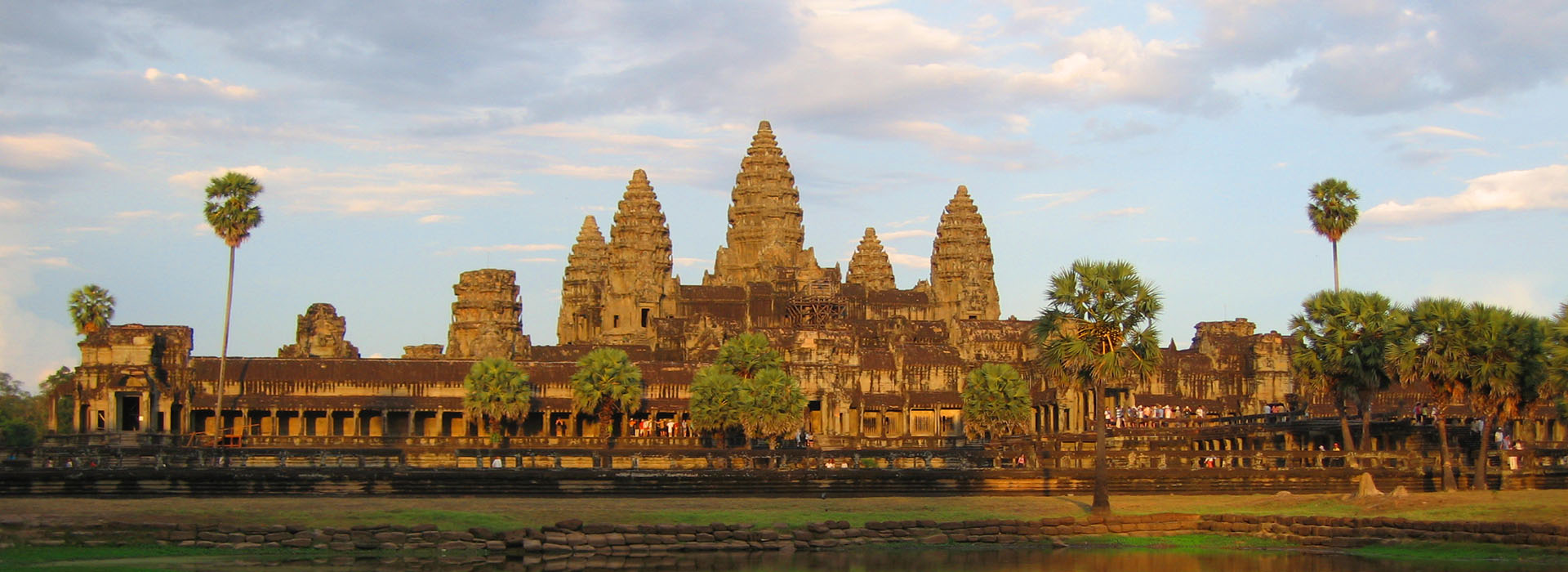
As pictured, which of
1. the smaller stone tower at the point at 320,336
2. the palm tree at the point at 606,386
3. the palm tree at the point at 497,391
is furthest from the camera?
the smaller stone tower at the point at 320,336

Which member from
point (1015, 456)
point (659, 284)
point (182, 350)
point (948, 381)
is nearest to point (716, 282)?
point (659, 284)

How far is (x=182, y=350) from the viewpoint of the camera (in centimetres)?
9788

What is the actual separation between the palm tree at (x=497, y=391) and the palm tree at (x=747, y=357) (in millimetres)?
9850

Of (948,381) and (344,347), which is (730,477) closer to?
(948,381)

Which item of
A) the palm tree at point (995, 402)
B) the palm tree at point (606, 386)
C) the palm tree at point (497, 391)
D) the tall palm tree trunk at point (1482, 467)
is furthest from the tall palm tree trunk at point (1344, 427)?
the palm tree at point (497, 391)

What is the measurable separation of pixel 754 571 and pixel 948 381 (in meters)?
70.2

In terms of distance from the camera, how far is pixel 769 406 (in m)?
82.8

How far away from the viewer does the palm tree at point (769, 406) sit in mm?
82688

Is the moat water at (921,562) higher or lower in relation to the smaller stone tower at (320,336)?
lower

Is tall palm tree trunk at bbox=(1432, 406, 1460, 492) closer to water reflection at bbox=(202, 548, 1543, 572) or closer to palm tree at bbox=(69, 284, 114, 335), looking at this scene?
water reflection at bbox=(202, 548, 1543, 572)

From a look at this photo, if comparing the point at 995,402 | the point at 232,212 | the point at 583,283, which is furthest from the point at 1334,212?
the point at 583,283

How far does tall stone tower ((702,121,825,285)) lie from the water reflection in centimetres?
10979

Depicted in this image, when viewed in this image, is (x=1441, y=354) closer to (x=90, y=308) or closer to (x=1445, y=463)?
(x=1445, y=463)

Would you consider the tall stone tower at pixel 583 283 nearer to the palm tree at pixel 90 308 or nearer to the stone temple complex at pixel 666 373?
the stone temple complex at pixel 666 373
